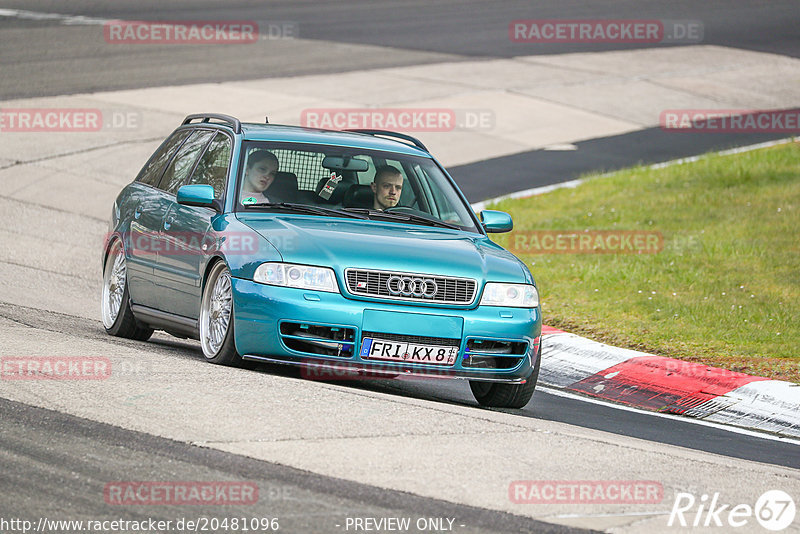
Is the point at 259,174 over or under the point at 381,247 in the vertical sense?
over

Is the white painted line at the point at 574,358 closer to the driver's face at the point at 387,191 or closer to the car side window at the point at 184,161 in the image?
the driver's face at the point at 387,191

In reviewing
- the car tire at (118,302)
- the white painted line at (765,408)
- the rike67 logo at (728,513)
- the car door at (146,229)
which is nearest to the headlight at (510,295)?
the white painted line at (765,408)

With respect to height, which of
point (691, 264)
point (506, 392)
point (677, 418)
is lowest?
point (691, 264)

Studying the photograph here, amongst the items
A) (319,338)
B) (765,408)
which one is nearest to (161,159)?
(319,338)

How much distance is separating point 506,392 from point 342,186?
1.79 m

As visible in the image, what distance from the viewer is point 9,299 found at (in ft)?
36.6

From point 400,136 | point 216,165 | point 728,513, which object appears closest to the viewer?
point 728,513

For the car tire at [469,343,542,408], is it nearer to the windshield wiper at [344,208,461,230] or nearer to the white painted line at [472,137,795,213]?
the windshield wiper at [344,208,461,230]

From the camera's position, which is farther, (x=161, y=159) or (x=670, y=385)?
(x=161, y=159)

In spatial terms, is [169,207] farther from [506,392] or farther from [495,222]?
[506,392]

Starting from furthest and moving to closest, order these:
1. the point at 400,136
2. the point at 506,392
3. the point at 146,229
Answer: the point at 400,136, the point at 146,229, the point at 506,392

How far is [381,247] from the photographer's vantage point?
797 cm

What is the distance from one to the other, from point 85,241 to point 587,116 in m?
11.9

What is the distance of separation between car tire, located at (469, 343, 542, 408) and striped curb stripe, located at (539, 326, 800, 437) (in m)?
1.27
